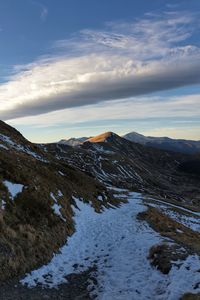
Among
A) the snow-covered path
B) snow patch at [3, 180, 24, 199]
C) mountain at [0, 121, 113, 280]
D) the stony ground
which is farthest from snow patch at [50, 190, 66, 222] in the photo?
the stony ground

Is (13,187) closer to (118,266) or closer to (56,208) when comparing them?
(56,208)

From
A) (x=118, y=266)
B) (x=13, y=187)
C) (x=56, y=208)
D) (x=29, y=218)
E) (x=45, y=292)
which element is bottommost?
(x=118, y=266)

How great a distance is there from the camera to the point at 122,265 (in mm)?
21453

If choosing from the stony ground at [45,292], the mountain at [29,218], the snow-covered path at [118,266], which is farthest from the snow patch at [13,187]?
the stony ground at [45,292]

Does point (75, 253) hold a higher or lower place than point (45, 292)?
lower

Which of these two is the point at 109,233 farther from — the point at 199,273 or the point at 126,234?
the point at 199,273

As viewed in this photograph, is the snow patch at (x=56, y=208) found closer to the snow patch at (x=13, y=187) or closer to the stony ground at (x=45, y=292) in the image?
the snow patch at (x=13, y=187)

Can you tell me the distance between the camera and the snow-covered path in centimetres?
1692

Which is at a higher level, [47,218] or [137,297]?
[47,218]

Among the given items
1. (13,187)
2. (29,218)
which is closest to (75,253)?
(29,218)

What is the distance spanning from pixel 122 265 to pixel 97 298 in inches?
191

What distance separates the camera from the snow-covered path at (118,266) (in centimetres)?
1692

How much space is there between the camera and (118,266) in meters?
21.3

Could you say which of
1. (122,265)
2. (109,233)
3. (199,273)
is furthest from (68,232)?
(199,273)
